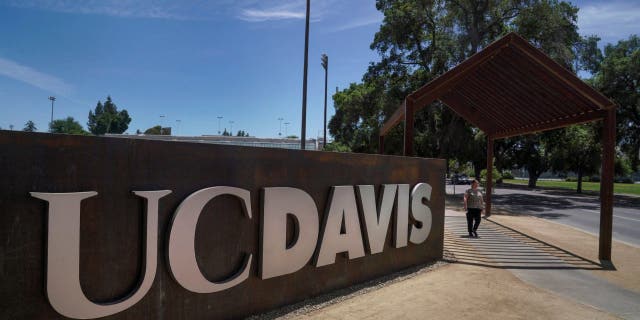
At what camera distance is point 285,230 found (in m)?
5.14

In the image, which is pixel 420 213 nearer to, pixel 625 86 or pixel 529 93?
pixel 529 93

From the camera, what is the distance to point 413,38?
28.2m

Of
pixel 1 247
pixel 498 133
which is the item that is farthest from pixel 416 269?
pixel 498 133

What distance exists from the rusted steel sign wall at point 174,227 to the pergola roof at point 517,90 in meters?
3.57

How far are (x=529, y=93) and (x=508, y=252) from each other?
3.79m

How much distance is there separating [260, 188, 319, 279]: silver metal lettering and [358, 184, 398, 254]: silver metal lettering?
1.09 metres

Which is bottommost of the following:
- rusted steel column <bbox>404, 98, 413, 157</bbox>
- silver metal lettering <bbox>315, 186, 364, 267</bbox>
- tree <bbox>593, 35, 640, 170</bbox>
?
silver metal lettering <bbox>315, 186, 364, 267</bbox>

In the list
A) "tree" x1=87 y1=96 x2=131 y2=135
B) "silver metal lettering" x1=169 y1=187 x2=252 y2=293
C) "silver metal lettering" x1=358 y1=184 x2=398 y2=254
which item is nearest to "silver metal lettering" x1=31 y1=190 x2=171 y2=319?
"silver metal lettering" x1=169 y1=187 x2=252 y2=293

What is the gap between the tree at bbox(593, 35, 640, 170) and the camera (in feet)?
100

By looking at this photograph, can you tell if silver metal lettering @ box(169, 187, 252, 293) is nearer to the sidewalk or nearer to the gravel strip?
the gravel strip

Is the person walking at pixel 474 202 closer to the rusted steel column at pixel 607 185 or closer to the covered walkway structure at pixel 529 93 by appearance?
the covered walkway structure at pixel 529 93

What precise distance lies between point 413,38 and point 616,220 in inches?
644

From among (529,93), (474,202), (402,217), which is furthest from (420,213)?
(529,93)

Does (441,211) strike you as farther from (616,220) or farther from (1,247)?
(616,220)
